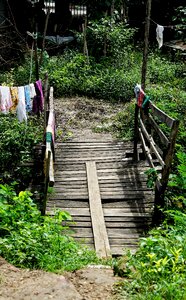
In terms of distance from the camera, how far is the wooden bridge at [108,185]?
5414 mm

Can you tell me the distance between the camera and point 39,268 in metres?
3.65

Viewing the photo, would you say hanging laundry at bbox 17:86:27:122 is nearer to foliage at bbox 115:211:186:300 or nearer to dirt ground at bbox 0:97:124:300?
dirt ground at bbox 0:97:124:300

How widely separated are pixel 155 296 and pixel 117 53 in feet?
44.1

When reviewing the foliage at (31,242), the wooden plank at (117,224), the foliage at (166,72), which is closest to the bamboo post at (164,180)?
the wooden plank at (117,224)

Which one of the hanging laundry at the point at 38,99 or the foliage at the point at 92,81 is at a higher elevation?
the hanging laundry at the point at 38,99

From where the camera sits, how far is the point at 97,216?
5.93 metres

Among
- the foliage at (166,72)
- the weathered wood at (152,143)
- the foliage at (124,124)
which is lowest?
the foliage at (124,124)

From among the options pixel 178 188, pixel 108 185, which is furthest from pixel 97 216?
pixel 178 188

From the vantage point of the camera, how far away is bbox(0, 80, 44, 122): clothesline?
7305mm

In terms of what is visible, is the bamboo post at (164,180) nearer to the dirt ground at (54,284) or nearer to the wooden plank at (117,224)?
the wooden plank at (117,224)

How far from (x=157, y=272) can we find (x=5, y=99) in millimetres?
5230

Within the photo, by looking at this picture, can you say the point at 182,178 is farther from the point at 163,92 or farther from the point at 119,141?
the point at 163,92

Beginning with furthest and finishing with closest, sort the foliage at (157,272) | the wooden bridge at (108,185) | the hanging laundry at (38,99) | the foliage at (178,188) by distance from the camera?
the hanging laundry at (38,99) < the foliage at (178,188) < the wooden bridge at (108,185) < the foliage at (157,272)

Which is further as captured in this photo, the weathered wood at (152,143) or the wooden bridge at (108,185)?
the weathered wood at (152,143)
